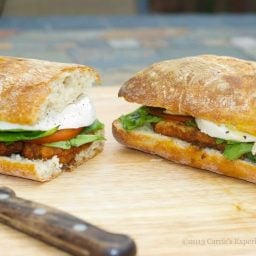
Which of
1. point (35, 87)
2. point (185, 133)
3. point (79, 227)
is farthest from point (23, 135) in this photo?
point (79, 227)

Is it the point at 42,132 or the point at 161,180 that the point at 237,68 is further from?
the point at 42,132

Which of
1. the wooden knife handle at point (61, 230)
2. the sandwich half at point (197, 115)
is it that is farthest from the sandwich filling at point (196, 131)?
the wooden knife handle at point (61, 230)

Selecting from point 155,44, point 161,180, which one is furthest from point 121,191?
point 155,44

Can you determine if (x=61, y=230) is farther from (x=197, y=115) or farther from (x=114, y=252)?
(x=197, y=115)

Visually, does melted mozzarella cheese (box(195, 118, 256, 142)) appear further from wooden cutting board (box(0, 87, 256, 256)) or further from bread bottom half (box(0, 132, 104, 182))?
bread bottom half (box(0, 132, 104, 182))

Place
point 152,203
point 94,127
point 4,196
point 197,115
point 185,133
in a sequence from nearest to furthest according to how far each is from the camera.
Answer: point 4,196
point 152,203
point 197,115
point 185,133
point 94,127

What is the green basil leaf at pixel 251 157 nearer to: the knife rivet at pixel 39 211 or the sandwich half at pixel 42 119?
the sandwich half at pixel 42 119
